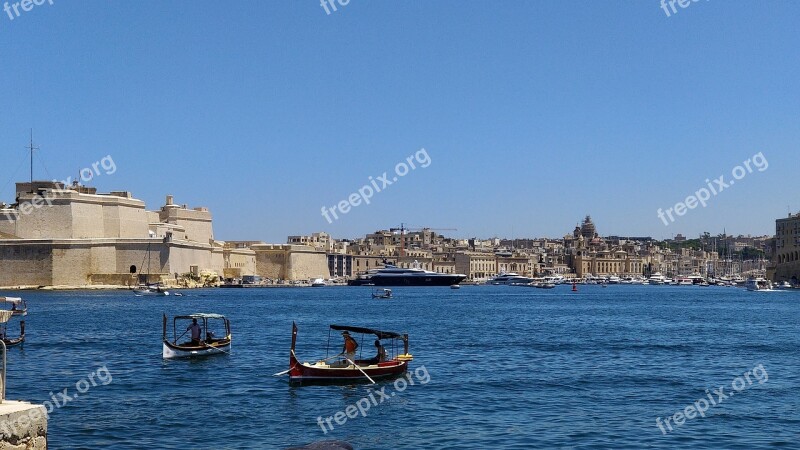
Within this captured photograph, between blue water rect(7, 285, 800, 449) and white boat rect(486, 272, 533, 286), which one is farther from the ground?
white boat rect(486, 272, 533, 286)

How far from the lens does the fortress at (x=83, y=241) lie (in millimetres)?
81125

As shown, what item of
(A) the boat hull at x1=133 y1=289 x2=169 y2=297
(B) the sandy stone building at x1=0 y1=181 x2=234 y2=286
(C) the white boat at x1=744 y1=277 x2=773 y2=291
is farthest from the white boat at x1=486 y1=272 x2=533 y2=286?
(A) the boat hull at x1=133 y1=289 x2=169 y2=297

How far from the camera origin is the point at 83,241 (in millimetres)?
81938

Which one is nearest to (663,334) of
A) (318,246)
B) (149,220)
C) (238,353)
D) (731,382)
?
(731,382)

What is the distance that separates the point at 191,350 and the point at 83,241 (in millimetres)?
60788

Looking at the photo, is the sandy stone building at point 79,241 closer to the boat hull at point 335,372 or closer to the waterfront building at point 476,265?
the boat hull at point 335,372

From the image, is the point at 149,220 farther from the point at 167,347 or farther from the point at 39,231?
the point at 167,347

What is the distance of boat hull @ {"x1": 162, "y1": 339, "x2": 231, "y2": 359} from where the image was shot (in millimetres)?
25188

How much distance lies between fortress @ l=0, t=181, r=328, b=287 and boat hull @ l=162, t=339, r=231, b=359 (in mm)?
60049

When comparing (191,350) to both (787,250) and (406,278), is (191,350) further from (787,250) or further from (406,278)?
(406,278)

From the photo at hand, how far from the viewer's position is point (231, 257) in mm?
112062

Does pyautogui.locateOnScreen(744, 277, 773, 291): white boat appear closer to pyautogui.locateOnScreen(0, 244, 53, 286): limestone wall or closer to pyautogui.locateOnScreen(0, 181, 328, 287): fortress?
pyautogui.locateOnScreen(0, 181, 328, 287): fortress

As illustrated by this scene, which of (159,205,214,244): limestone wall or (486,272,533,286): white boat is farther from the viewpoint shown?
(486,272,533,286): white boat

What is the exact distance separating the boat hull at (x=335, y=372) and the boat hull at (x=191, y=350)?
20.2ft
